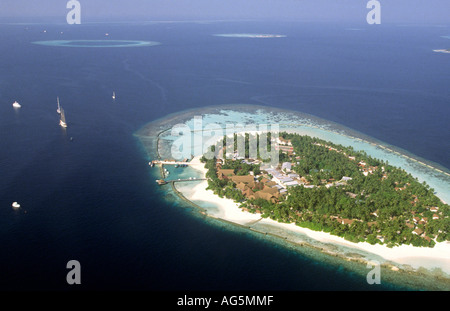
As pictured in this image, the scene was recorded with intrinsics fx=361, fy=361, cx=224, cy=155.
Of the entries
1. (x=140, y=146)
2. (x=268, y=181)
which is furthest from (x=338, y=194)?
(x=140, y=146)

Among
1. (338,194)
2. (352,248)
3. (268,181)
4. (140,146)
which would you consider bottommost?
(352,248)

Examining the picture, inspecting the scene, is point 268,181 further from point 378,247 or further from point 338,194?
point 378,247

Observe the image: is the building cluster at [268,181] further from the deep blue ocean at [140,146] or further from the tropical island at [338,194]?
the deep blue ocean at [140,146]

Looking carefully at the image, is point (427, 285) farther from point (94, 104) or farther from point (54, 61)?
point (54, 61)

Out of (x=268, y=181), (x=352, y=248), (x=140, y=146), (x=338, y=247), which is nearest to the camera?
(x=352, y=248)

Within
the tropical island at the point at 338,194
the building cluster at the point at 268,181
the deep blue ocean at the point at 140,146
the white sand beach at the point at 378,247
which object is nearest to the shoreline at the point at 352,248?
the white sand beach at the point at 378,247
